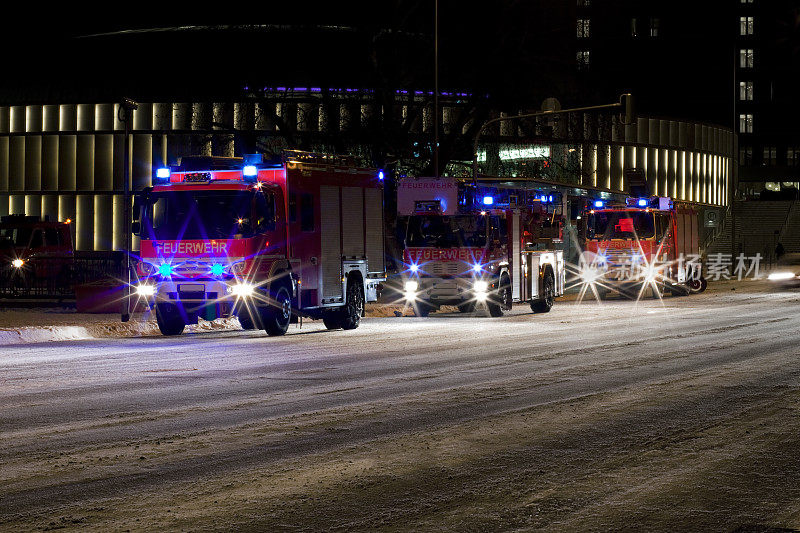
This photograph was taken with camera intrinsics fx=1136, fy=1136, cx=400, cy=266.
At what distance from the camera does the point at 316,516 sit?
281 inches

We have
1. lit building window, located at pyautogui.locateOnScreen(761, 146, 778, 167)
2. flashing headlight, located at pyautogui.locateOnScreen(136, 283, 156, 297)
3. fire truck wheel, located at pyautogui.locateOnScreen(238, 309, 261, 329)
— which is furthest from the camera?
lit building window, located at pyautogui.locateOnScreen(761, 146, 778, 167)

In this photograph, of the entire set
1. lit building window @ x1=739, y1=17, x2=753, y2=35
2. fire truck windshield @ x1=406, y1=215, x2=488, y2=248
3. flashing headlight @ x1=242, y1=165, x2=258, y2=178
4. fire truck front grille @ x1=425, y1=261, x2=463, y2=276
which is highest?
lit building window @ x1=739, y1=17, x2=753, y2=35

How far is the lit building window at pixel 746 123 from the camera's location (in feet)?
472

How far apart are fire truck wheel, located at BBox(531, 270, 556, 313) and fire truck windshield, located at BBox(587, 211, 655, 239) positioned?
23.5 ft

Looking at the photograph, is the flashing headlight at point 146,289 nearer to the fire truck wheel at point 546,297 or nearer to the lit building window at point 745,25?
the fire truck wheel at point 546,297

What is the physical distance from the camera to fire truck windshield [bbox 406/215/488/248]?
89.5 ft

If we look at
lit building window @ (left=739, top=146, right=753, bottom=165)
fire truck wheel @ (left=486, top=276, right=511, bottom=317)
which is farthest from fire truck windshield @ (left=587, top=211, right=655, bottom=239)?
lit building window @ (left=739, top=146, right=753, bottom=165)

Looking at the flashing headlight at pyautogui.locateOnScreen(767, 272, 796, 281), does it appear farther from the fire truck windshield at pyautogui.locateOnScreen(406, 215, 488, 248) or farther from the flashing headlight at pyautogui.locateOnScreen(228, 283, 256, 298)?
the flashing headlight at pyautogui.locateOnScreen(228, 283, 256, 298)

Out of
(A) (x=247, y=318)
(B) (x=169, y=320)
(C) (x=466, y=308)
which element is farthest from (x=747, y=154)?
(A) (x=247, y=318)

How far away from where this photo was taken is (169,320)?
2261 cm

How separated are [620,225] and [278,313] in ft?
59.3

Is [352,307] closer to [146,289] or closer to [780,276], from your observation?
[146,289]

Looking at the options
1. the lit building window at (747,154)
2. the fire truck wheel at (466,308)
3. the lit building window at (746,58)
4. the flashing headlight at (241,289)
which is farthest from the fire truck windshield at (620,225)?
the lit building window at (746,58)

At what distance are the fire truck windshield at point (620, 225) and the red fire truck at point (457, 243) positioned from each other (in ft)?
31.9
